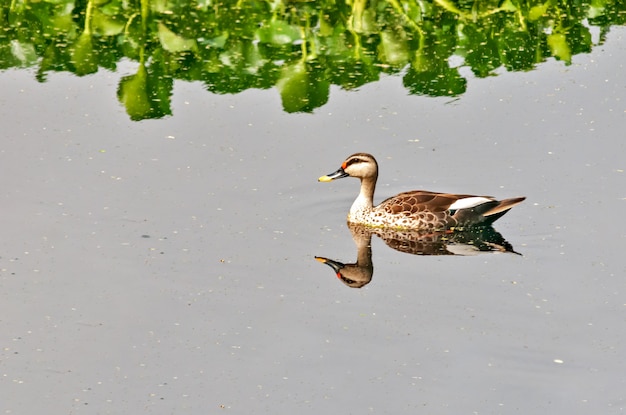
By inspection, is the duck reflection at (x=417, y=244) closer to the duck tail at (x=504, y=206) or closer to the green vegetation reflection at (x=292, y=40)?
the duck tail at (x=504, y=206)

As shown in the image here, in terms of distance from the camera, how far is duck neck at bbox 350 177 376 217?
11.0 m

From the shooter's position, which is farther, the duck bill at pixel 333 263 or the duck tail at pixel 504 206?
the duck tail at pixel 504 206

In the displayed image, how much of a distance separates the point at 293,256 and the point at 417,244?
1.20 meters

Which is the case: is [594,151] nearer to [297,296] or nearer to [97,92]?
[297,296]

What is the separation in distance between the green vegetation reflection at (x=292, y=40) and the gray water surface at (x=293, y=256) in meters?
0.27

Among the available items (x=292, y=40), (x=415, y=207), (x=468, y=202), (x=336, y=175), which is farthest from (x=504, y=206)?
(x=292, y=40)

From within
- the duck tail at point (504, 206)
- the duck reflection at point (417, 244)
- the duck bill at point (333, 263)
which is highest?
the duck tail at point (504, 206)

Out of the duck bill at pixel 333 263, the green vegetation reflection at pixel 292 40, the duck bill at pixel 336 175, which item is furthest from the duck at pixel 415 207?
the green vegetation reflection at pixel 292 40

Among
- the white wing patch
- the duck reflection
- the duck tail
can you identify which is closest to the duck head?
the duck reflection

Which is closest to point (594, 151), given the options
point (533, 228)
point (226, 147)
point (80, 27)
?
point (533, 228)

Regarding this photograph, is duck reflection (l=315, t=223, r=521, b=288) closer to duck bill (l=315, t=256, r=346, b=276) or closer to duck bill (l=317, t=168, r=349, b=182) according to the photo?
duck bill (l=315, t=256, r=346, b=276)

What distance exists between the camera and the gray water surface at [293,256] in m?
8.03

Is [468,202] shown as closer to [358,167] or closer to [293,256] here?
[358,167]

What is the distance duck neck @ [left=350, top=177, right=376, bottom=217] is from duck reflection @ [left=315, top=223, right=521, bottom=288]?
5.5 inches
